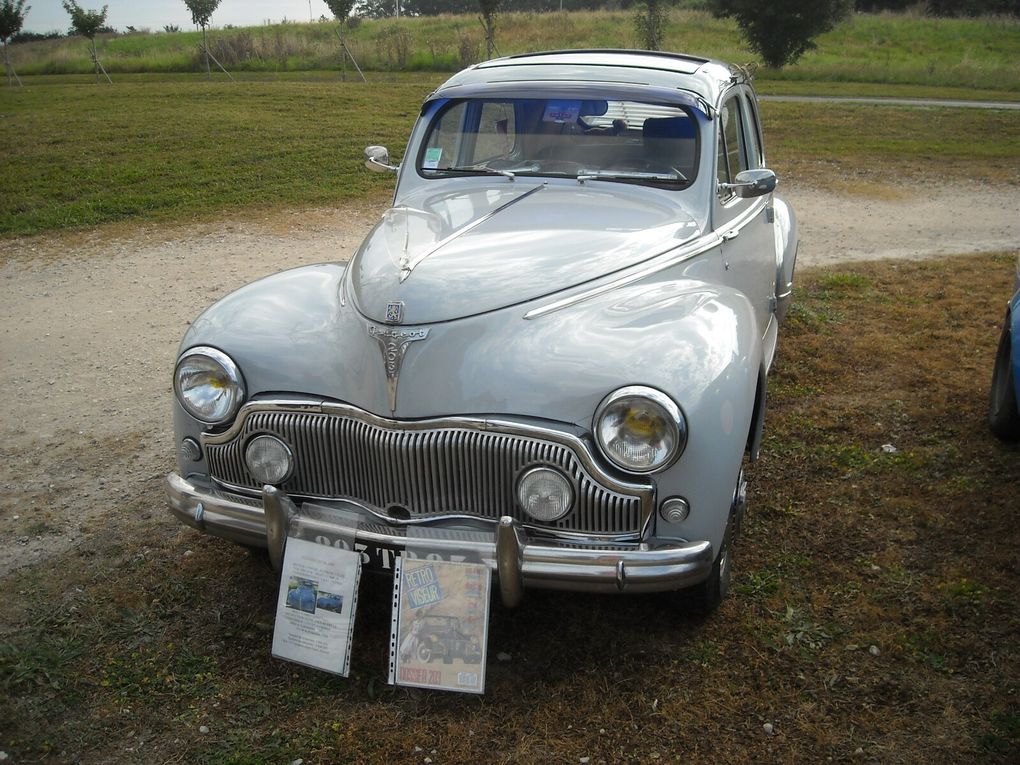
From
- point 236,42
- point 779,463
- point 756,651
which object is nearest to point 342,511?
→ point 756,651

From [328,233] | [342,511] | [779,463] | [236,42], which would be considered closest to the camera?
[342,511]

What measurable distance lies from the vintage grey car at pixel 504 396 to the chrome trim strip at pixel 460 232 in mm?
12

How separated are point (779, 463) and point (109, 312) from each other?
17.3 feet

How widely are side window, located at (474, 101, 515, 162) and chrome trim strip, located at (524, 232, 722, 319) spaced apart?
1.08 m

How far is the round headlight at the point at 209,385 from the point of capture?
314cm

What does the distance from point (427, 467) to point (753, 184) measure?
82.3 inches

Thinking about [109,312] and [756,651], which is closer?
[756,651]

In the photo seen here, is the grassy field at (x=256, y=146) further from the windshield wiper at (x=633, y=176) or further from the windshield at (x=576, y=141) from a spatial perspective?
the windshield wiper at (x=633, y=176)

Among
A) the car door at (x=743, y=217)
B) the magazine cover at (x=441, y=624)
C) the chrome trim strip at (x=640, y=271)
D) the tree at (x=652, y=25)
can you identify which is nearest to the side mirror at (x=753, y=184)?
the car door at (x=743, y=217)

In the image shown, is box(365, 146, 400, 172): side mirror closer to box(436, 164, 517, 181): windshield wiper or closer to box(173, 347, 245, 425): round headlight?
box(436, 164, 517, 181): windshield wiper

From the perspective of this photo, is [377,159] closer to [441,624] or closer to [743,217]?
[743,217]

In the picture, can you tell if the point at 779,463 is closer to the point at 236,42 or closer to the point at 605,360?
the point at 605,360

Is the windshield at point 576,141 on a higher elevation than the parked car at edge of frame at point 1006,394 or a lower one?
higher

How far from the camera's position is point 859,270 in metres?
8.17
